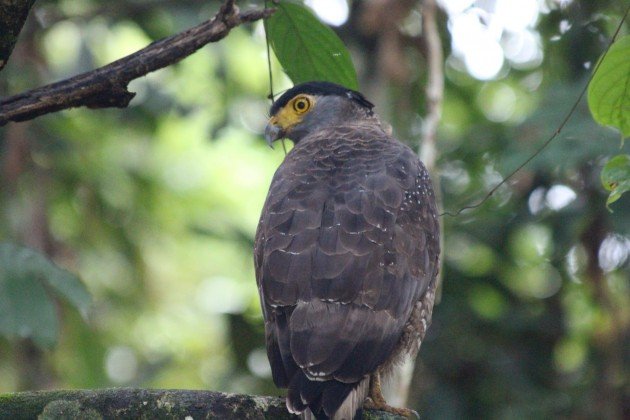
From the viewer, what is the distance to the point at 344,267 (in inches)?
170

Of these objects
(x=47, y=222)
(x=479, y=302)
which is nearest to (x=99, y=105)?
(x=47, y=222)

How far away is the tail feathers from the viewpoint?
153 inches

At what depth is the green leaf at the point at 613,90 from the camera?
353 centimetres

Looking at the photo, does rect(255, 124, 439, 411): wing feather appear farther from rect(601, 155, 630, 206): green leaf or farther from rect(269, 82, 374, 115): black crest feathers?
rect(601, 155, 630, 206): green leaf

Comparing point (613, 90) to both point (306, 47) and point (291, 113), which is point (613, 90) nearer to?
point (306, 47)

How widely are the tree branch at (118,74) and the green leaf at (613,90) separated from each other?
4.50 ft

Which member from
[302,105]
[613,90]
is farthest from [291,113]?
[613,90]

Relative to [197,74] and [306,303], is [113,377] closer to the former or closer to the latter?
[197,74]

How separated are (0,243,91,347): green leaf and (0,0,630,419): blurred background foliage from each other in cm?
129

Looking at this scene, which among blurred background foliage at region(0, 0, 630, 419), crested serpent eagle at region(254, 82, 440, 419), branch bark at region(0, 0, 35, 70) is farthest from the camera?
blurred background foliage at region(0, 0, 630, 419)

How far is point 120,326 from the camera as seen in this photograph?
409 inches

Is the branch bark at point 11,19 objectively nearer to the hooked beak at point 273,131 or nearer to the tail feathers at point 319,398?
the tail feathers at point 319,398

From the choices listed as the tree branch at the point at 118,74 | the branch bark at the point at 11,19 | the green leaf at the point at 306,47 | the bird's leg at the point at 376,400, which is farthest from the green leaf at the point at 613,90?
the branch bark at the point at 11,19

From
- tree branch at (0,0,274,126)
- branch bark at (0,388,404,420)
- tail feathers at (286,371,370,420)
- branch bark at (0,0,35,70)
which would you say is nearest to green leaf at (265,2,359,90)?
tree branch at (0,0,274,126)
